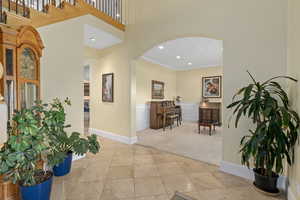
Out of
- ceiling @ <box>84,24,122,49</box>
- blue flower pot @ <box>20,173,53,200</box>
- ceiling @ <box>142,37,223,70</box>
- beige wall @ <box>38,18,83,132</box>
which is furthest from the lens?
ceiling @ <box>142,37,223,70</box>

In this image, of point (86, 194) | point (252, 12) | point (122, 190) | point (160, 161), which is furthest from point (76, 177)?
point (252, 12)

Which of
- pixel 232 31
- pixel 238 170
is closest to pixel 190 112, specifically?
pixel 238 170

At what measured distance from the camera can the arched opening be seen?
3877 millimetres

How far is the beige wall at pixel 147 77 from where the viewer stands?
5.45m

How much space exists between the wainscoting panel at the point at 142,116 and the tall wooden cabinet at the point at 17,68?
359 cm

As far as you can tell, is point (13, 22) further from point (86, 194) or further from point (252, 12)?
Answer: point (252, 12)

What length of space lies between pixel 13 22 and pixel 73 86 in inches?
47.8

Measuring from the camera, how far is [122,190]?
194 centimetres

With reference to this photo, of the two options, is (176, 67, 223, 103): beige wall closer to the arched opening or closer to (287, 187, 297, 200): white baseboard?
the arched opening

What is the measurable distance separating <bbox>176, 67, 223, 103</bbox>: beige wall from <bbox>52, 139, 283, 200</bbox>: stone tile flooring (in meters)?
4.88

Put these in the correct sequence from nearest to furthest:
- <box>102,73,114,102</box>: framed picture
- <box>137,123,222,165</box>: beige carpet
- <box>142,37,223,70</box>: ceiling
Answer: <box>137,123,222,165</box>: beige carpet → <box>142,37,223,70</box>: ceiling → <box>102,73,114,102</box>: framed picture

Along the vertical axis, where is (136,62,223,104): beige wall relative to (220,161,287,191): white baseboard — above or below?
above

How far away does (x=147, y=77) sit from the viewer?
19.3 ft

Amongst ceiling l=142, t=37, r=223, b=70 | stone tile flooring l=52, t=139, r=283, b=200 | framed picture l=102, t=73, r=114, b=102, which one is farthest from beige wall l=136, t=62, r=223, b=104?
stone tile flooring l=52, t=139, r=283, b=200
